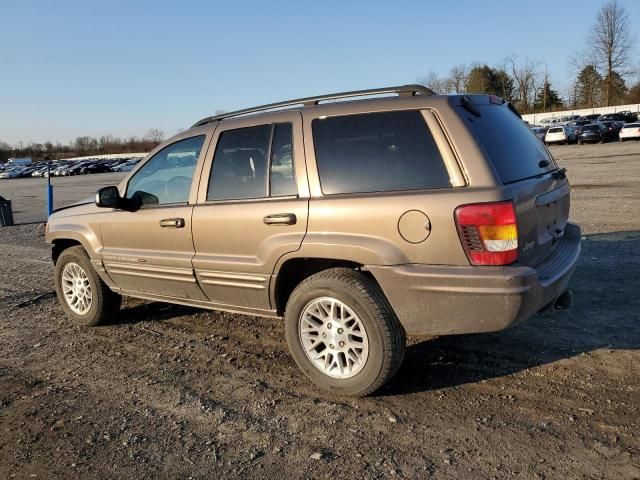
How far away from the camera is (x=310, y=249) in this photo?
12.0ft

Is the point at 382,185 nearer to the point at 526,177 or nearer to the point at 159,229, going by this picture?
the point at 526,177

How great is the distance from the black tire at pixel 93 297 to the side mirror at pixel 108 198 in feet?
3.05

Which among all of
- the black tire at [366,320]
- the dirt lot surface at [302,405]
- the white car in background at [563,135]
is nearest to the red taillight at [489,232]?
the black tire at [366,320]

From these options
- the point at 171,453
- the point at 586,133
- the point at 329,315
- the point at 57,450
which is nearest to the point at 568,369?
the point at 329,315

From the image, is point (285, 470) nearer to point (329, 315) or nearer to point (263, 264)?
point (329, 315)

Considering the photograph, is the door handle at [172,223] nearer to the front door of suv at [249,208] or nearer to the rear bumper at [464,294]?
the front door of suv at [249,208]

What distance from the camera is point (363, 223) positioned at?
3453 millimetres

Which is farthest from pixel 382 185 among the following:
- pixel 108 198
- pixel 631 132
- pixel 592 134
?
pixel 592 134

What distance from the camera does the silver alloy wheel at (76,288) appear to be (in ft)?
18.2

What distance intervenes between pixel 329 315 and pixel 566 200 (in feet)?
6.98

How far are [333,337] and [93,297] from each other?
292 cm

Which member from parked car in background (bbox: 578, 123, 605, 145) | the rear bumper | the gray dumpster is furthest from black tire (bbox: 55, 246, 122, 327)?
parked car in background (bbox: 578, 123, 605, 145)

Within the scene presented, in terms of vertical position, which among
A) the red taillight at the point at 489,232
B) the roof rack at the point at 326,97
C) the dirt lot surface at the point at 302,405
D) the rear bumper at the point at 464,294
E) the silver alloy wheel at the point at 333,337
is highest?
the roof rack at the point at 326,97

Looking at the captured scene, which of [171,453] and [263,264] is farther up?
[263,264]
